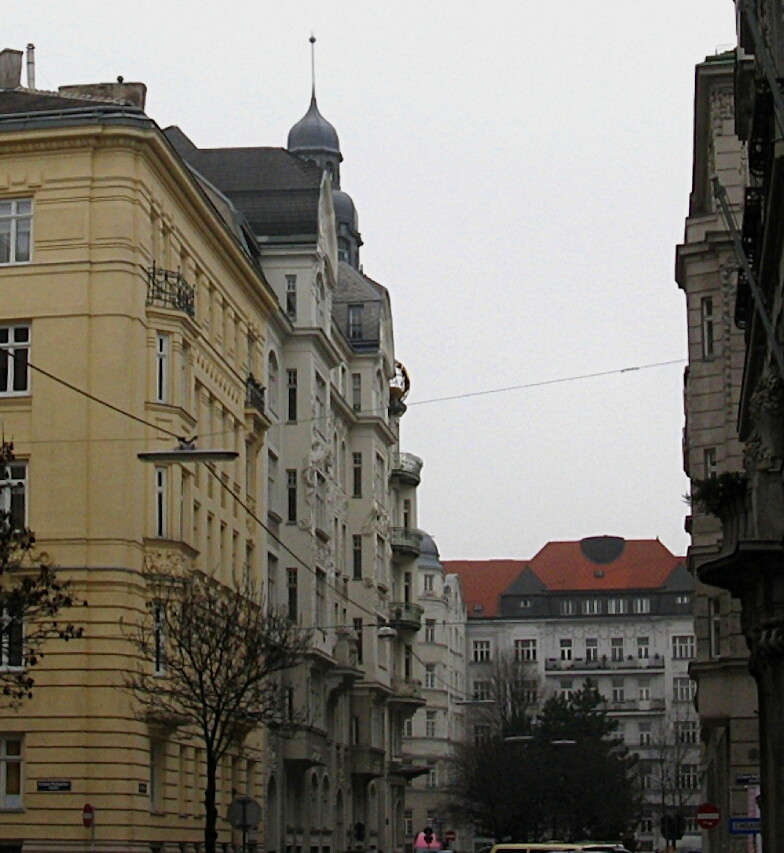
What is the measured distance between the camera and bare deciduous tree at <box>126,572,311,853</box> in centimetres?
4488

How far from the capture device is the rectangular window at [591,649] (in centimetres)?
16312

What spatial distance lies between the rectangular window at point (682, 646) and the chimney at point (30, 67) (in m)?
111

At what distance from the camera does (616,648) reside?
6417 inches

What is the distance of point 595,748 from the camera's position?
114 meters

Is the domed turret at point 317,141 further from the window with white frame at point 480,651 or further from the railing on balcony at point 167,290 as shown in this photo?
the window with white frame at point 480,651

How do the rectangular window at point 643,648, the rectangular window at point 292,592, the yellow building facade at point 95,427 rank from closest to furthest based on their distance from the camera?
the yellow building facade at point 95,427 < the rectangular window at point 292,592 < the rectangular window at point 643,648

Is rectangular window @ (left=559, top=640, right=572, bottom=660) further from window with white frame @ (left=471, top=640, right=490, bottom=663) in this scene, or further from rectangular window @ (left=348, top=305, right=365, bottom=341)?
rectangular window @ (left=348, top=305, right=365, bottom=341)

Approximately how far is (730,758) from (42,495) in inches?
754

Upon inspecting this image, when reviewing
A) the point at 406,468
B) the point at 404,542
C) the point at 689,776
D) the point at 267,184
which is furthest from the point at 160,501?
the point at 689,776

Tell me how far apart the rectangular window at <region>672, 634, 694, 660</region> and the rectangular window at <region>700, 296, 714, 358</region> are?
352 ft

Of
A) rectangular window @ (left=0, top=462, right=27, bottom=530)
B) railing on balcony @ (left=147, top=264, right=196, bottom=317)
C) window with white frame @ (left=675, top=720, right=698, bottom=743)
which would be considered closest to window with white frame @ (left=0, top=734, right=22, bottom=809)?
rectangular window @ (left=0, top=462, right=27, bottom=530)

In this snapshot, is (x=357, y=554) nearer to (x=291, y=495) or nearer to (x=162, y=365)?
(x=291, y=495)

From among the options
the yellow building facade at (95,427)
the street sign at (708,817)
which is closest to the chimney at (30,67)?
the yellow building facade at (95,427)

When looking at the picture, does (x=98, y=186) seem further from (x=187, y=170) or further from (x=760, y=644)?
(x=760, y=644)
